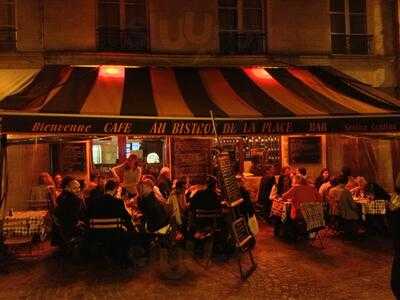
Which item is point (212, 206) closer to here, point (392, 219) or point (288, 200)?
point (288, 200)

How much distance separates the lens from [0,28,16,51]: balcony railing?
1077cm

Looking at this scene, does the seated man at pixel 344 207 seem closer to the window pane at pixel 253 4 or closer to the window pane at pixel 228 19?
the window pane at pixel 228 19

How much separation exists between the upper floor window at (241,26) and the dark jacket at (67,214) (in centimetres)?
546

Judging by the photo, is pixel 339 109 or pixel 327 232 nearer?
pixel 339 109

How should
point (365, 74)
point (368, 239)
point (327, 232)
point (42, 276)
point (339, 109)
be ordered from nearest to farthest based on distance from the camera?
point (42, 276), point (339, 109), point (368, 239), point (327, 232), point (365, 74)

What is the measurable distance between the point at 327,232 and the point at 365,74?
4.31m

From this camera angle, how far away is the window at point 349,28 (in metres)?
12.4

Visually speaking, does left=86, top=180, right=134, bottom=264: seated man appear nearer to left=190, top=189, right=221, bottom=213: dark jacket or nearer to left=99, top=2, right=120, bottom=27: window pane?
left=190, top=189, right=221, bottom=213: dark jacket

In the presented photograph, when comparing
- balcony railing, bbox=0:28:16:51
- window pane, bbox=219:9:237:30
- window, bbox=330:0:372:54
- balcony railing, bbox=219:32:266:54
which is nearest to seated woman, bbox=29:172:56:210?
balcony railing, bbox=0:28:16:51

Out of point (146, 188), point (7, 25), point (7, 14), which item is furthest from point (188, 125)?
point (7, 14)

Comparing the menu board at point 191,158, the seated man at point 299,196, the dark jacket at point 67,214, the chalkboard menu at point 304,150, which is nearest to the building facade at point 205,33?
the chalkboard menu at point 304,150

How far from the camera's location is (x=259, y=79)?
10.6 meters

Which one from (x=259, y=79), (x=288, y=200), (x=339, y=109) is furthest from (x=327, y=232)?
(x=259, y=79)

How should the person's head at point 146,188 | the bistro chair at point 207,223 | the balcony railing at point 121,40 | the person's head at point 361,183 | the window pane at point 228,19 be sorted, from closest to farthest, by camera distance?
the person's head at point 146,188 → the bistro chair at point 207,223 → the person's head at point 361,183 → the balcony railing at point 121,40 → the window pane at point 228,19
